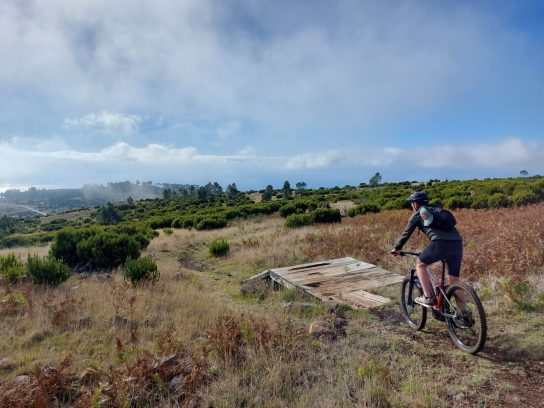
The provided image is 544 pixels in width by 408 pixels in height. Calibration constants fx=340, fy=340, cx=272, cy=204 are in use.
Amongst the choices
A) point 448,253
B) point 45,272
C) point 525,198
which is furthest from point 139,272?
point 525,198

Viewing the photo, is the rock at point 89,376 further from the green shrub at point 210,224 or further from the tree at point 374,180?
the tree at point 374,180

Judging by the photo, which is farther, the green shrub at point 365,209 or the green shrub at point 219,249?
the green shrub at point 365,209

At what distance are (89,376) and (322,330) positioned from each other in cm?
330

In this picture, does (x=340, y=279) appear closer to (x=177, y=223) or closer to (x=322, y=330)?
(x=322, y=330)

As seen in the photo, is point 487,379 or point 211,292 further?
point 211,292

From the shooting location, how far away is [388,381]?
12.7 feet

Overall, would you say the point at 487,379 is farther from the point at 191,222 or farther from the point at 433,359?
the point at 191,222

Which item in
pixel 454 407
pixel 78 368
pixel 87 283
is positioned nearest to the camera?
pixel 454 407

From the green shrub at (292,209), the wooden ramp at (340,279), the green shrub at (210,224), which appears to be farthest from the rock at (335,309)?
the green shrub at (292,209)

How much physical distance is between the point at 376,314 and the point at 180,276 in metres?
6.07

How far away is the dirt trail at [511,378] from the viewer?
351 cm

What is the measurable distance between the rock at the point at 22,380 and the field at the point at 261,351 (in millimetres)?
23

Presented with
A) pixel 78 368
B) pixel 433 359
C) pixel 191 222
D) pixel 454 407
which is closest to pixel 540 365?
pixel 433 359

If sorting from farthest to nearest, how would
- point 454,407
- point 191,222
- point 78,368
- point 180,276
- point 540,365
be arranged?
point 191,222, point 180,276, point 78,368, point 540,365, point 454,407
